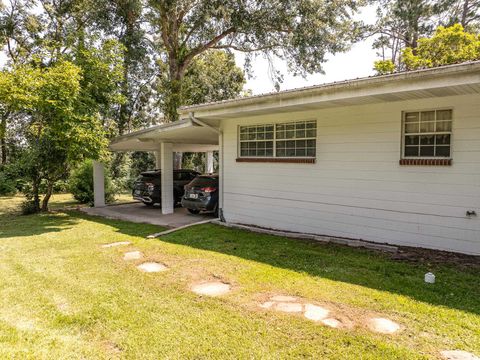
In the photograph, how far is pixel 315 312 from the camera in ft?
11.6

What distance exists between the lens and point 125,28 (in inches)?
669

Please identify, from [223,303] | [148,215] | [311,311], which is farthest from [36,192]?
[311,311]

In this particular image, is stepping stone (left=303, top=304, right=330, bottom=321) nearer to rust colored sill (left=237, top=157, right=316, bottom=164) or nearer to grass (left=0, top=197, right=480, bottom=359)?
grass (left=0, top=197, right=480, bottom=359)

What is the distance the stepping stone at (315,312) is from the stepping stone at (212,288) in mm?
1093

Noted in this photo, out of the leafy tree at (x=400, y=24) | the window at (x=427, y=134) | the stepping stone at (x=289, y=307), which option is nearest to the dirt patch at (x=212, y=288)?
the stepping stone at (x=289, y=307)

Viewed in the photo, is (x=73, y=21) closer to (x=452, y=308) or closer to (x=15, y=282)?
(x=15, y=282)

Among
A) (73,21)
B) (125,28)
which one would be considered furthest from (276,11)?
(73,21)

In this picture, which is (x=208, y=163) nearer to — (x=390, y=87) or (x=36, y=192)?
(x=36, y=192)

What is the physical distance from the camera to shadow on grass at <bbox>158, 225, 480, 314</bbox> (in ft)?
13.0

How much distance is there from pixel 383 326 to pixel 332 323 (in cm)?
49

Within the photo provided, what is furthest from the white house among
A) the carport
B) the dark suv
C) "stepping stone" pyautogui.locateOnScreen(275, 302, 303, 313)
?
the dark suv

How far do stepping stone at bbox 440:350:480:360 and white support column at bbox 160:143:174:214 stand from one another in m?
9.20

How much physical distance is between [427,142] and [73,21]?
20486mm

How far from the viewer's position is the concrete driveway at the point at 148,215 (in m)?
9.52
